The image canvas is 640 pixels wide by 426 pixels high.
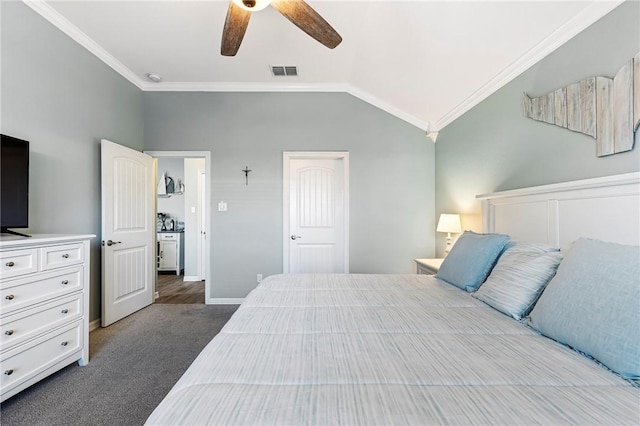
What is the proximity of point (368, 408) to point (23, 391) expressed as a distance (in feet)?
7.86

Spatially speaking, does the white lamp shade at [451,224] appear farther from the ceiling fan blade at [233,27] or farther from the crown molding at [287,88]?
the ceiling fan blade at [233,27]

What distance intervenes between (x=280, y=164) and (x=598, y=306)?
3209 millimetres

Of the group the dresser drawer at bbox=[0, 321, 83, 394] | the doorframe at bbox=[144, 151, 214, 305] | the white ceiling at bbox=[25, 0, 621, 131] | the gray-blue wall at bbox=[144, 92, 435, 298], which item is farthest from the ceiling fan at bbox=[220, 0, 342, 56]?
the dresser drawer at bbox=[0, 321, 83, 394]

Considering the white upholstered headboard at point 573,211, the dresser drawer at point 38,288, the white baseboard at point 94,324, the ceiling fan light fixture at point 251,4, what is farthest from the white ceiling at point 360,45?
the white baseboard at point 94,324

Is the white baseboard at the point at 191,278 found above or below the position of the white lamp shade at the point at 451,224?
below

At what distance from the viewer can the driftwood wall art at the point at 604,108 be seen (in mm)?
1304

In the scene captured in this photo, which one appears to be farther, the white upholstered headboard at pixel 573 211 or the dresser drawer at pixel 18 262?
the dresser drawer at pixel 18 262

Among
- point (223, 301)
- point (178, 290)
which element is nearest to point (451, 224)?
point (223, 301)

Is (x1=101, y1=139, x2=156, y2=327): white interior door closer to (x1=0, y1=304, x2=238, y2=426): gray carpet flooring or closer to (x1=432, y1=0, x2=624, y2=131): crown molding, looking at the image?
(x1=0, y1=304, x2=238, y2=426): gray carpet flooring

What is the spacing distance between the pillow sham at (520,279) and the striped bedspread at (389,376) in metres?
0.09

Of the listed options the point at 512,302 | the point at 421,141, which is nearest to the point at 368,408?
the point at 512,302

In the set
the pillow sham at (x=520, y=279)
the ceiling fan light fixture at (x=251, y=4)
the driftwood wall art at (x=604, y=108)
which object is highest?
the ceiling fan light fixture at (x=251, y=4)

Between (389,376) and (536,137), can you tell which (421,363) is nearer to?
(389,376)

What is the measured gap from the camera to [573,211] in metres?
1.54
